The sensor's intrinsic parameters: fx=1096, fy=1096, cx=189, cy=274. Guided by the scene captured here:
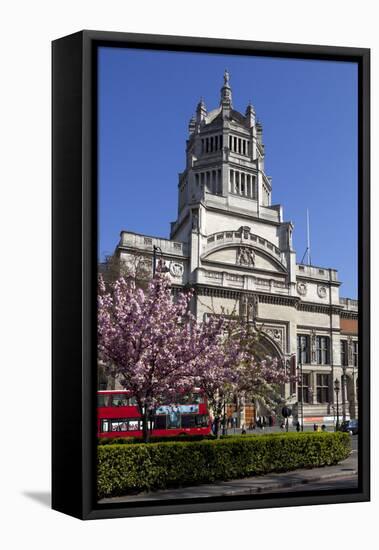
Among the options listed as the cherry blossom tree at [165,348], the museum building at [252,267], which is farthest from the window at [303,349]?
the cherry blossom tree at [165,348]

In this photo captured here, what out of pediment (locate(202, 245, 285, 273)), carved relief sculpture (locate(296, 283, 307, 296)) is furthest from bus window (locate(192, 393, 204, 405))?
carved relief sculpture (locate(296, 283, 307, 296))

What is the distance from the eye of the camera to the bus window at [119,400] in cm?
1392

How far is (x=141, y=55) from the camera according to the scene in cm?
1311

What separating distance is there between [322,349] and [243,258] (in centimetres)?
199

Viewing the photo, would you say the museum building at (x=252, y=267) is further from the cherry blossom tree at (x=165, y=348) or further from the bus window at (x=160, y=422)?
the bus window at (x=160, y=422)

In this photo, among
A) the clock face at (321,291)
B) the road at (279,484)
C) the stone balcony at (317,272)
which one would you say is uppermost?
the stone balcony at (317,272)

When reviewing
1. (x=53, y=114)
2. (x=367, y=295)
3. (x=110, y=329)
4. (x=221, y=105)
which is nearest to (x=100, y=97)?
(x=53, y=114)

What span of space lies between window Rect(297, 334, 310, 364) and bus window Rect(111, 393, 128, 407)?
263cm

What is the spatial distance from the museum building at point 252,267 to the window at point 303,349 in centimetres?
1

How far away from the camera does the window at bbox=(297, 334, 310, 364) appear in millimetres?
15117

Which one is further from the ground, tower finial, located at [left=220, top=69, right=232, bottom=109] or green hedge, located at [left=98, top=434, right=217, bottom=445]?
tower finial, located at [left=220, top=69, right=232, bottom=109]

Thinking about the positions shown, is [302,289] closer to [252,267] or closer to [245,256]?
[252,267]

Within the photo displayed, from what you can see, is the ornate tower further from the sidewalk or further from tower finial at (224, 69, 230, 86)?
the sidewalk

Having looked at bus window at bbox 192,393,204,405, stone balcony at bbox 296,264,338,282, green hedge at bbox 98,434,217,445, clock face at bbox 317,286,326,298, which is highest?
stone balcony at bbox 296,264,338,282
